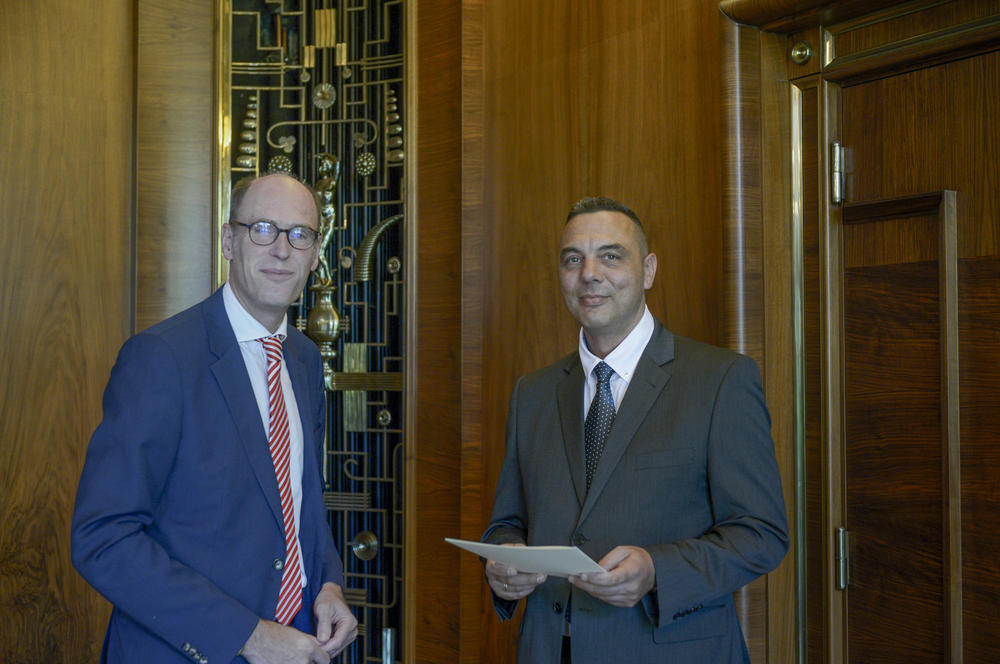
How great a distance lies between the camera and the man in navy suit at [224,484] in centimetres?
172

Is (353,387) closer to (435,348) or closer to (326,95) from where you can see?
(435,348)

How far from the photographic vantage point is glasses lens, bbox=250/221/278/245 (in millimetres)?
1998

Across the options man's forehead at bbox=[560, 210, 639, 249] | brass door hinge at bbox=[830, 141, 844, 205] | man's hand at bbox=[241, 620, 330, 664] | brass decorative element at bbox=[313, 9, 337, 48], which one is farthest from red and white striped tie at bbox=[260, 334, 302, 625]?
brass decorative element at bbox=[313, 9, 337, 48]

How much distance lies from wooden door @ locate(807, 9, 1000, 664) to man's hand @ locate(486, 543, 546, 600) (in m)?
0.81

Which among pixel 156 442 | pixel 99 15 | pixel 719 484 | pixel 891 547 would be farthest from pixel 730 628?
pixel 99 15

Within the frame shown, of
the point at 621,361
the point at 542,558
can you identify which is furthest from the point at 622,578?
the point at 621,361

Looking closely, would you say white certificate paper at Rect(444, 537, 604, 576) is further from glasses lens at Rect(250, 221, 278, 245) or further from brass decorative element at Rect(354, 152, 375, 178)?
brass decorative element at Rect(354, 152, 375, 178)

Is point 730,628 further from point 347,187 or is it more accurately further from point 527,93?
point 347,187

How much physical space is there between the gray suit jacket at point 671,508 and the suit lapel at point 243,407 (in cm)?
55

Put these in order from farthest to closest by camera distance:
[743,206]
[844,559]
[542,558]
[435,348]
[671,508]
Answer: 1. [435,348]
2. [743,206]
3. [844,559]
4. [671,508]
5. [542,558]

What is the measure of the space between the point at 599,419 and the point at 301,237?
0.71m

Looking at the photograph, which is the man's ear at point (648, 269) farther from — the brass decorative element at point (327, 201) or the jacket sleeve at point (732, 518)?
the brass decorative element at point (327, 201)

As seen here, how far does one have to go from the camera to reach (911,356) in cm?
218

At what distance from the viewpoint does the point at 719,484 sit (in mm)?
1918
